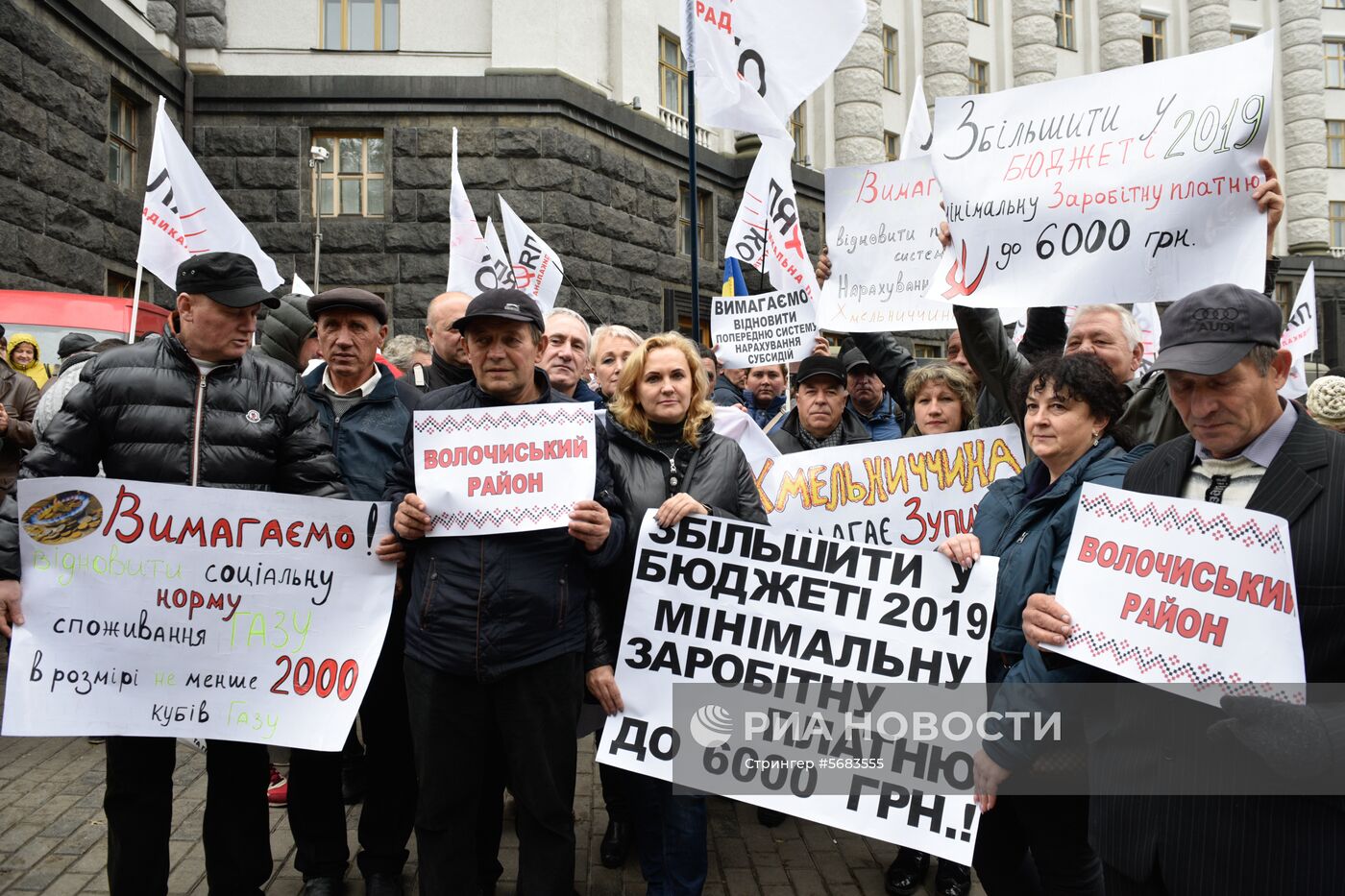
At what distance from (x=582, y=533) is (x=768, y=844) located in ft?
6.36

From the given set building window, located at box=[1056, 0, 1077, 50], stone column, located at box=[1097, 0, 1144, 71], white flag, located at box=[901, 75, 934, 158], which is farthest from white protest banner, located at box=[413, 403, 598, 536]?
stone column, located at box=[1097, 0, 1144, 71]

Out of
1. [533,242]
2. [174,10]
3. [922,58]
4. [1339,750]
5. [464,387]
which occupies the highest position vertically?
[922,58]

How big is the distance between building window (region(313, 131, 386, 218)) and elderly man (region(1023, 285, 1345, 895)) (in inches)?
518

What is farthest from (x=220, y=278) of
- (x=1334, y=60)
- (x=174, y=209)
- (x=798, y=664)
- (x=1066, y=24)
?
(x=1334, y=60)

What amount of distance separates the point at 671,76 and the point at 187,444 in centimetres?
1497

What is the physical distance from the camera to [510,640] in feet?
9.04

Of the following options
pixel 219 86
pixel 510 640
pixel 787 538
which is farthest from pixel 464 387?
pixel 219 86

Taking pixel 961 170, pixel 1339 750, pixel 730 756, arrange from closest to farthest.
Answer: pixel 1339 750
pixel 730 756
pixel 961 170

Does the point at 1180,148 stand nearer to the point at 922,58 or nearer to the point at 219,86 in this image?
the point at 219,86

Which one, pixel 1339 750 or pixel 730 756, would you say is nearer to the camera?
pixel 1339 750

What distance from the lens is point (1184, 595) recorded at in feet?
6.35

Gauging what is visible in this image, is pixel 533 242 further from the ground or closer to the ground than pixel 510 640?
further from the ground

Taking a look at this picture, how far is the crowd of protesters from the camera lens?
5.92 ft

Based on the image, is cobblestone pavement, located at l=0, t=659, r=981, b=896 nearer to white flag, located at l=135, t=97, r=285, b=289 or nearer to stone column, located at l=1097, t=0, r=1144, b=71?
white flag, located at l=135, t=97, r=285, b=289
